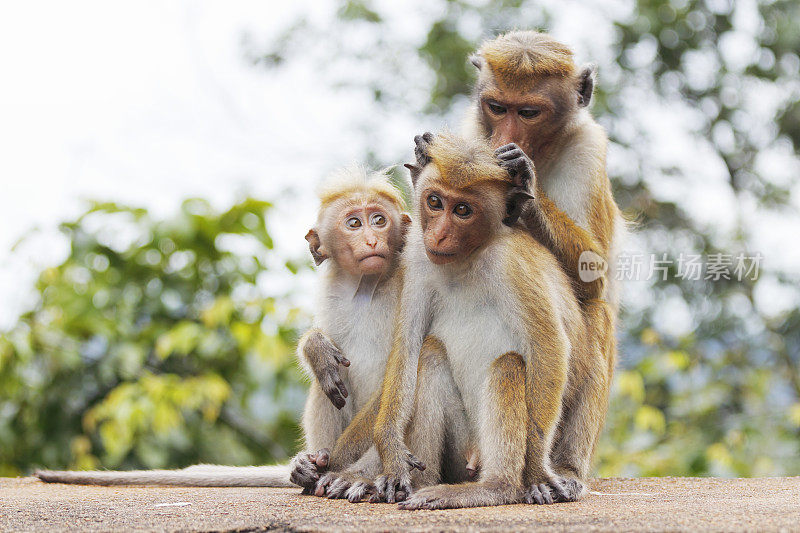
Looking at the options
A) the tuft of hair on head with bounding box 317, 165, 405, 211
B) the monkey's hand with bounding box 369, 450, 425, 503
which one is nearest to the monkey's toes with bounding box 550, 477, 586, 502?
the monkey's hand with bounding box 369, 450, 425, 503

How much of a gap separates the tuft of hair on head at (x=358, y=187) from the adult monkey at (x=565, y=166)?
0.58 meters

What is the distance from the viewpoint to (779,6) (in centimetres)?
1046

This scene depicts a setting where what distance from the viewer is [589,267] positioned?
15.0ft

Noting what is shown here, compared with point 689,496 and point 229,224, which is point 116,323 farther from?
point 689,496

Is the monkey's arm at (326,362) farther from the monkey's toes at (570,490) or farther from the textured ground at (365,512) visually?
the monkey's toes at (570,490)

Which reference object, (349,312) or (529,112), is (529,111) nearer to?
(529,112)

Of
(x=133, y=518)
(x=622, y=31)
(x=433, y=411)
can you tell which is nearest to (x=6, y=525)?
(x=133, y=518)

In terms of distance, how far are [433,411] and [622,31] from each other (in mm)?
8538

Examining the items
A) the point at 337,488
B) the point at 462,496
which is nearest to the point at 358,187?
the point at 337,488

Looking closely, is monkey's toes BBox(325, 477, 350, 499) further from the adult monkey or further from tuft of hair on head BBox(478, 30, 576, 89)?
tuft of hair on head BBox(478, 30, 576, 89)

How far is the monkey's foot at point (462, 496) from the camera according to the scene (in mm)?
3738

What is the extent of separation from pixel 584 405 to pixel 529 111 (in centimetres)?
168

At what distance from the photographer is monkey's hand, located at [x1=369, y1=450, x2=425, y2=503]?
3963 mm

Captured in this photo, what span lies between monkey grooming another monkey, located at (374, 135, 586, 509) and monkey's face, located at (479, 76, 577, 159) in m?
0.74
